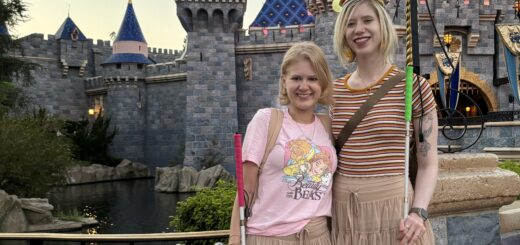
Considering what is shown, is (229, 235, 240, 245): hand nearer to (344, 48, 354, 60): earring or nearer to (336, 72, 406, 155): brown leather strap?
(336, 72, 406, 155): brown leather strap

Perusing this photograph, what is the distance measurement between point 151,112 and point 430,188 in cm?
2524

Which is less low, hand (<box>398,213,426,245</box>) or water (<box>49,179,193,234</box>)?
hand (<box>398,213,426,245</box>)

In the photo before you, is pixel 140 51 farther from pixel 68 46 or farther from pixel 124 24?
pixel 68 46

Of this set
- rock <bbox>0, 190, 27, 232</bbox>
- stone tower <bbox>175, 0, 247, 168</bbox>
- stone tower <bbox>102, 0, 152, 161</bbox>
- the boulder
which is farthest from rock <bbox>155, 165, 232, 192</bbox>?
→ rock <bbox>0, 190, 27, 232</bbox>

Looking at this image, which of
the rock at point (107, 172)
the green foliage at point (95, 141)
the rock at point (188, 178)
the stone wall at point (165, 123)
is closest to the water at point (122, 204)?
the rock at point (188, 178)

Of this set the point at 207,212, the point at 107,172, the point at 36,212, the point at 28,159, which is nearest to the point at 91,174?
the point at 107,172

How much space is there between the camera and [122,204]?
18344mm

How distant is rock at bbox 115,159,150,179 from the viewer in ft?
84.9

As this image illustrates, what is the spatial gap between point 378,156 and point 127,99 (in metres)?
25.4

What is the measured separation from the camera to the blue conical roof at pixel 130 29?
2733cm

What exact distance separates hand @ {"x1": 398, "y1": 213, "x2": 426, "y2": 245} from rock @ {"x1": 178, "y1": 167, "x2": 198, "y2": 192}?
19737mm

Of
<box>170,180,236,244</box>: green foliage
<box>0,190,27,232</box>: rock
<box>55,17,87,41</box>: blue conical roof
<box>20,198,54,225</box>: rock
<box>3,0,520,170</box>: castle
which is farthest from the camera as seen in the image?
<box>55,17,87,41</box>: blue conical roof

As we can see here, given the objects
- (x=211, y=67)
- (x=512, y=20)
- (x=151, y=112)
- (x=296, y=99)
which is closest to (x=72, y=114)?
(x=151, y=112)

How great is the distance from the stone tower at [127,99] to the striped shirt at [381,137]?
25.3 m
